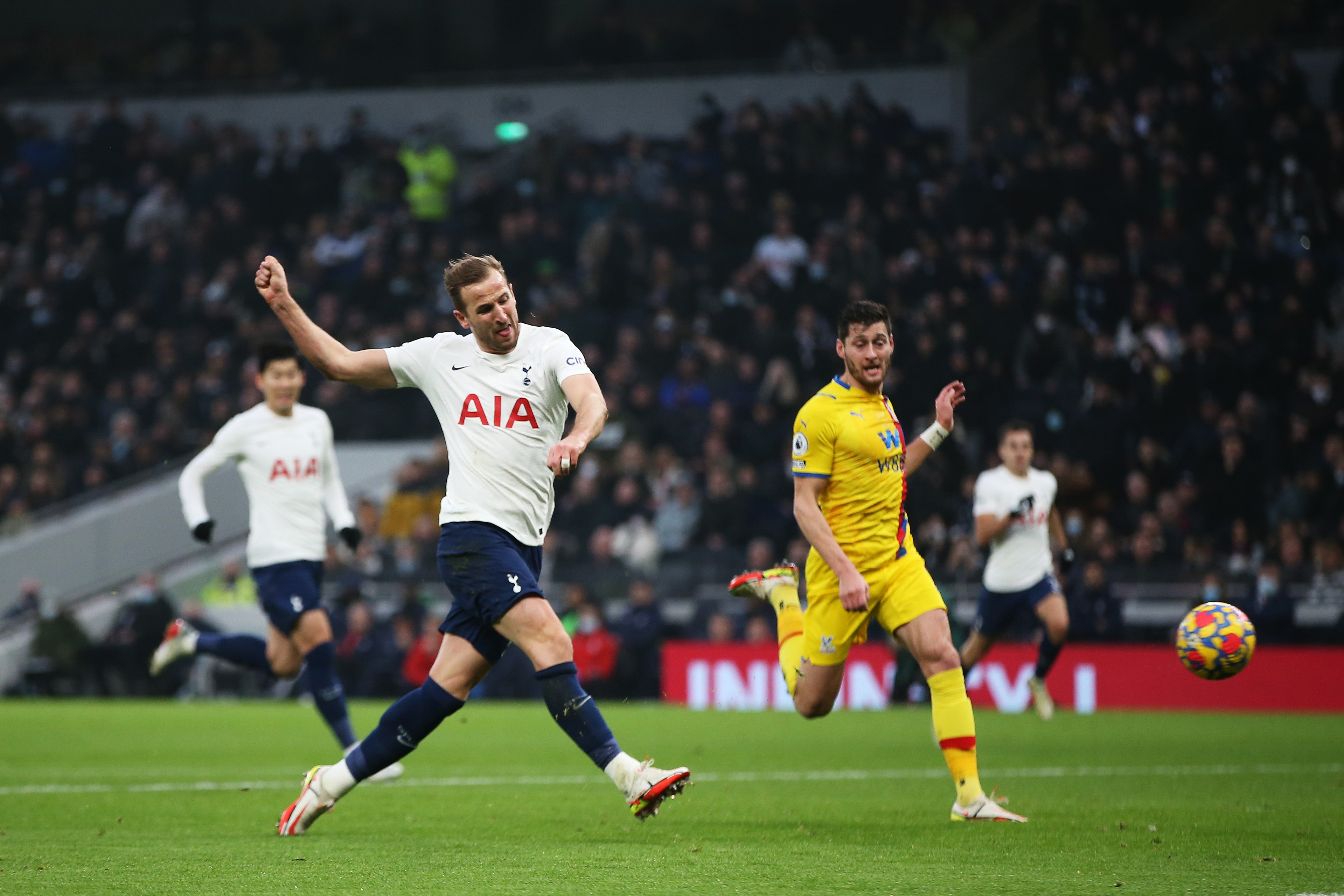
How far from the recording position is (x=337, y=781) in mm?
6684

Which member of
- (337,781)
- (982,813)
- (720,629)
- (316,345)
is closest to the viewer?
(316,345)

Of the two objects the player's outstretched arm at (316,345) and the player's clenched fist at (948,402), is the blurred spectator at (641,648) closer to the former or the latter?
the player's clenched fist at (948,402)

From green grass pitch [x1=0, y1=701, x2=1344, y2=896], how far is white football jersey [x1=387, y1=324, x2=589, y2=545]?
1.37m

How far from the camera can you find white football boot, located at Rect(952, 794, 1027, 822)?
7121 millimetres

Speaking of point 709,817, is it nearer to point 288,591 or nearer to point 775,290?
point 288,591

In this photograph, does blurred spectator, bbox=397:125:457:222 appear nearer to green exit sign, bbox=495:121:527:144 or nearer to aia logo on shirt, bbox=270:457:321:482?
green exit sign, bbox=495:121:527:144

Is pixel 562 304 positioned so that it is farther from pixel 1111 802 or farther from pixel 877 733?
pixel 1111 802

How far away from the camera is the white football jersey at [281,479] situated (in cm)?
1038

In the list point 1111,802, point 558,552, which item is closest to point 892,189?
point 558,552

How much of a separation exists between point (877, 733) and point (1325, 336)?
371 inches

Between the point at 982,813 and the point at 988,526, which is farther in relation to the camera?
the point at 988,526

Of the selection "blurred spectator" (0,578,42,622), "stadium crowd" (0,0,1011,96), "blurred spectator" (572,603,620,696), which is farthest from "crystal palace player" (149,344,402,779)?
"stadium crowd" (0,0,1011,96)

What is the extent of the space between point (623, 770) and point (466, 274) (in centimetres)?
208

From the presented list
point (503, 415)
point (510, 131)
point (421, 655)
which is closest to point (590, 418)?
point (503, 415)
